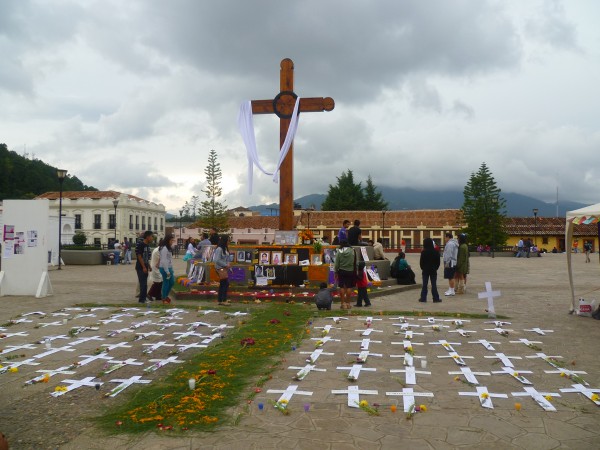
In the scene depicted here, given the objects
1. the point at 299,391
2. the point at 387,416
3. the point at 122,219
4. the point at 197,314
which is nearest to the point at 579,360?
the point at 387,416

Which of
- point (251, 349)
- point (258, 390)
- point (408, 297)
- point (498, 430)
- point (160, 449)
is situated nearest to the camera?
point (160, 449)

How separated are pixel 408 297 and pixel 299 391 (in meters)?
8.53

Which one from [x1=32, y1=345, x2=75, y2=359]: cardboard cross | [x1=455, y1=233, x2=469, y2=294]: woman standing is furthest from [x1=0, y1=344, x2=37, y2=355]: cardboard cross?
[x1=455, y1=233, x2=469, y2=294]: woman standing

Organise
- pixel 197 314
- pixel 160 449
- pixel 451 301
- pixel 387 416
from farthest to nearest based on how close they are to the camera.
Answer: pixel 451 301 → pixel 197 314 → pixel 387 416 → pixel 160 449

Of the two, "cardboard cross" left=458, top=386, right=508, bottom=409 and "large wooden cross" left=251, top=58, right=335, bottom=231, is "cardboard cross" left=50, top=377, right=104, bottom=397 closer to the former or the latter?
"cardboard cross" left=458, top=386, right=508, bottom=409

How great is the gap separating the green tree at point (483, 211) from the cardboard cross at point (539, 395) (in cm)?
5486

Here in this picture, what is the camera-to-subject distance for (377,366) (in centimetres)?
603

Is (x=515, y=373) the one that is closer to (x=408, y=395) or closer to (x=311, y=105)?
(x=408, y=395)

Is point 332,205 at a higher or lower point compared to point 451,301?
higher

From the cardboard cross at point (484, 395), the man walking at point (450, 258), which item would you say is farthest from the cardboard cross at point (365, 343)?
the man walking at point (450, 258)

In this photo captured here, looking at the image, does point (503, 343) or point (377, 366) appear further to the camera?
point (503, 343)

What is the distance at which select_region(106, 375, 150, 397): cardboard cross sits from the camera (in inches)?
199

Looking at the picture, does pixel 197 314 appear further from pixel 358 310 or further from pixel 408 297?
pixel 408 297

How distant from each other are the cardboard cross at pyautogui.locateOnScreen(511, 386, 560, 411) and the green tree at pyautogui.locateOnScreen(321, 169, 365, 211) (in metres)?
67.2
